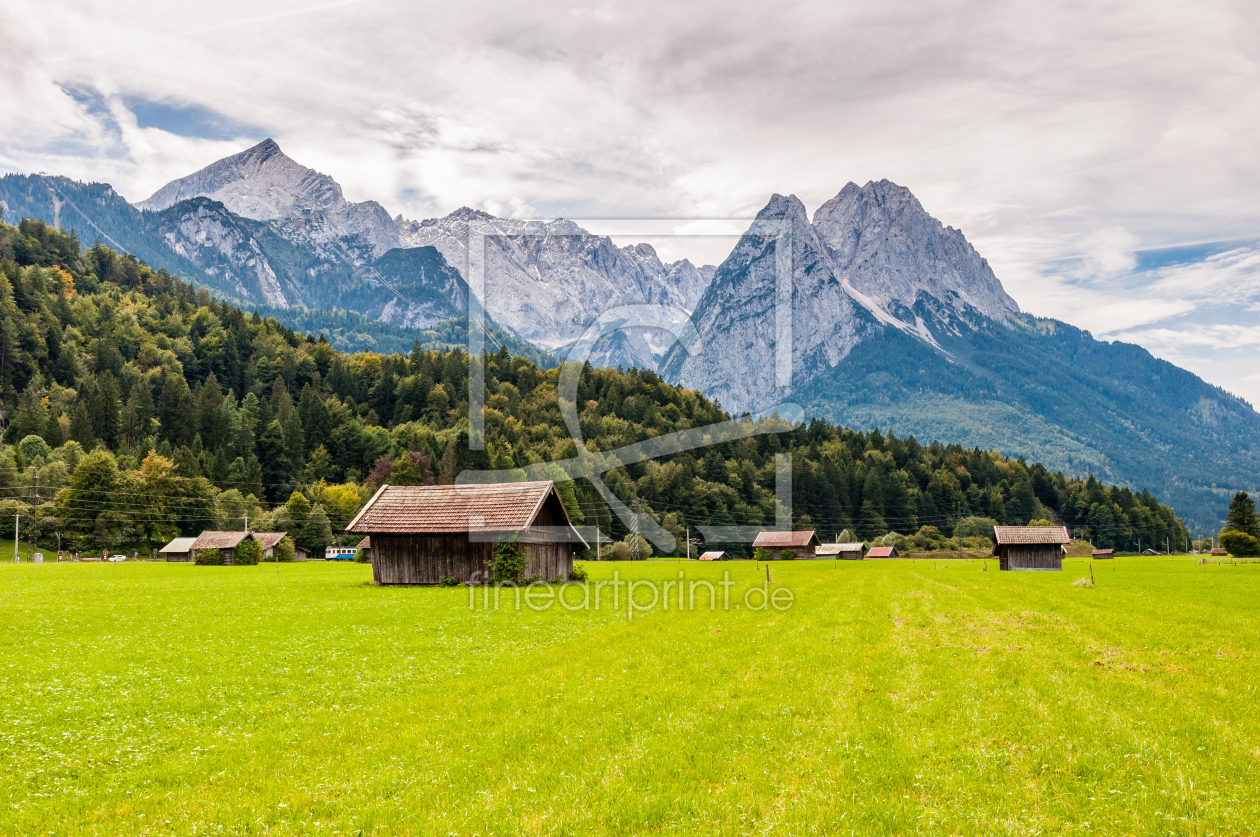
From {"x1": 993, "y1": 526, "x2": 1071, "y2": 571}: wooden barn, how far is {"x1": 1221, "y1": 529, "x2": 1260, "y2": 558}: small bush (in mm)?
56122

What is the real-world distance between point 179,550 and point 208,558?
10.7m

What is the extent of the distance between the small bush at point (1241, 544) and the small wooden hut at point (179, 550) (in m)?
140

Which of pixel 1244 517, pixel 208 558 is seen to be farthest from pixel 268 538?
pixel 1244 517

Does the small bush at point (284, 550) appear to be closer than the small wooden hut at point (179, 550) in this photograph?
No

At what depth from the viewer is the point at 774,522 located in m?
146

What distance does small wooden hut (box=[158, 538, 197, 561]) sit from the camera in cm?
9419

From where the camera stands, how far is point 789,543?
392ft

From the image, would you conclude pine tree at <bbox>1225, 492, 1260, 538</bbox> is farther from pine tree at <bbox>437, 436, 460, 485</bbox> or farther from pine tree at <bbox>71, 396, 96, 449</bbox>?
pine tree at <bbox>71, 396, 96, 449</bbox>

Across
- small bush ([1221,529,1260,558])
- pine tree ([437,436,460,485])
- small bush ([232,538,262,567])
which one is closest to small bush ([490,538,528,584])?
small bush ([232,538,262,567])

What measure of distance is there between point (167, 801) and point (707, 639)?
53.3 feet

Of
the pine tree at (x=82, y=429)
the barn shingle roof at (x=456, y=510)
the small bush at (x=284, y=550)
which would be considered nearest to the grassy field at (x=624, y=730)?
the barn shingle roof at (x=456, y=510)

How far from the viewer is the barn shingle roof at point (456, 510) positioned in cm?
4619

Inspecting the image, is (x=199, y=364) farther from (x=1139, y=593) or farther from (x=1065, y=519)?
(x=1065, y=519)

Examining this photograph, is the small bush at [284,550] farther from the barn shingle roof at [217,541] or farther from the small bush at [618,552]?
the small bush at [618,552]
